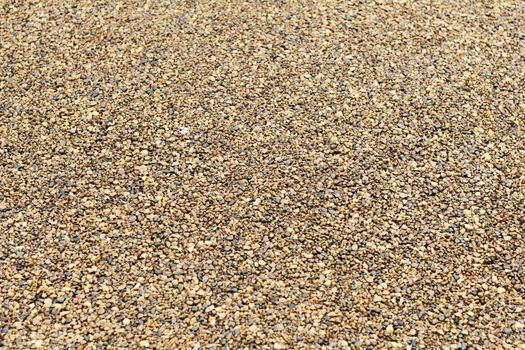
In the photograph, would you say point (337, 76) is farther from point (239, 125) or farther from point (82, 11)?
point (82, 11)

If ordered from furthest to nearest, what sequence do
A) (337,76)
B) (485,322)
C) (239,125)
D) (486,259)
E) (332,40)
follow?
Answer: 1. (332,40)
2. (337,76)
3. (239,125)
4. (486,259)
5. (485,322)

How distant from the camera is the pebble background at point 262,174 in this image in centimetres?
333

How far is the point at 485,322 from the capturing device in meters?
3.31

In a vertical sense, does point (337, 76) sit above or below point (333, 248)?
above

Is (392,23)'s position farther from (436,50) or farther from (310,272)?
(310,272)

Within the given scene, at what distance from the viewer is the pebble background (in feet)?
10.9

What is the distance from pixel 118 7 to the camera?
5242 mm

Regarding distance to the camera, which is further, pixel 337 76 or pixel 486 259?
pixel 337 76

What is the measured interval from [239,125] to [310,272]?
113 cm

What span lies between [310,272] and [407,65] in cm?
182

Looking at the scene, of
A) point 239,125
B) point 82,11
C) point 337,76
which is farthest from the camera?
point 82,11

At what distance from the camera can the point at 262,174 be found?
396 cm

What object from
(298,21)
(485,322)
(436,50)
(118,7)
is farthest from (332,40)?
(485,322)

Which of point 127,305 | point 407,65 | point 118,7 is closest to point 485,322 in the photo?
point 127,305
